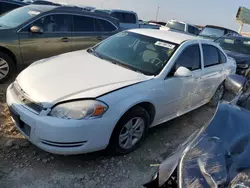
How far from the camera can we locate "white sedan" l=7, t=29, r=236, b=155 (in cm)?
277

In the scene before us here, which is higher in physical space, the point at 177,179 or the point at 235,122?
the point at 235,122

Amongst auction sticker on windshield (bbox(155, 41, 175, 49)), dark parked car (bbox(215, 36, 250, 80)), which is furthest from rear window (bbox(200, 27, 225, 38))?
auction sticker on windshield (bbox(155, 41, 175, 49))

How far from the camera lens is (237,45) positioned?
8594mm

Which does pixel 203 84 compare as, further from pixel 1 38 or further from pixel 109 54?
pixel 1 38

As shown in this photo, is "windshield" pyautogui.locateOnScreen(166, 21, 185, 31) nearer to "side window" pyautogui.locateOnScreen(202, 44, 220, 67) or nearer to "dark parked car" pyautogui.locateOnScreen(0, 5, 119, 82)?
"dark parked car" pyautogui.locateOnScreen(0, 5, 119, 82)

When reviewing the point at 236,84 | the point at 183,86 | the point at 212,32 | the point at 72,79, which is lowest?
the point at 212,32

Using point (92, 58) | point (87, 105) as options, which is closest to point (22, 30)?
point (92, 58)

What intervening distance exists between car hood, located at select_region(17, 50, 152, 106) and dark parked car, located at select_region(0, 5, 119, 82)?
1642mm

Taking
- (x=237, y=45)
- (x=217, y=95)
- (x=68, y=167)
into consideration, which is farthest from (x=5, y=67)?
(x=237, y=45)

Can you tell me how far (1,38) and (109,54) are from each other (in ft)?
7.71

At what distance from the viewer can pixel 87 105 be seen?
2.77 meters

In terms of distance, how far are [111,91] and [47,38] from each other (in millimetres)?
3299

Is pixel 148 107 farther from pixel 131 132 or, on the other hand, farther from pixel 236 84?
pixel 236 84

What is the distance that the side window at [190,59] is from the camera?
3.80 metres
